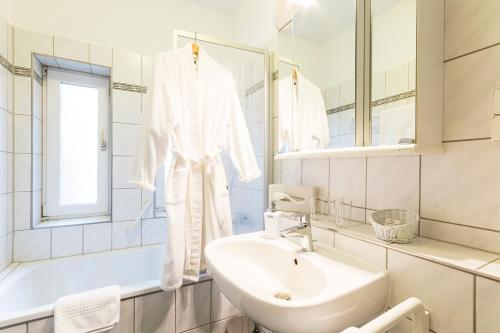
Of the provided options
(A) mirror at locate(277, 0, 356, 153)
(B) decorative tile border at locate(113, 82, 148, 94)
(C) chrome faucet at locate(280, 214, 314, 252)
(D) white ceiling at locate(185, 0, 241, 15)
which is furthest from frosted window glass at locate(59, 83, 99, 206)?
(C) chrome faucet at locate(280, 214, 314, 252)

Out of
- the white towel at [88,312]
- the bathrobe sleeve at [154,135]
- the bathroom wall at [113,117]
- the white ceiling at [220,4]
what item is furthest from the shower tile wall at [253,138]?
the white ceiling at [220,4]

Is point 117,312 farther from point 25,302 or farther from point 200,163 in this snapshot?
point 25,302

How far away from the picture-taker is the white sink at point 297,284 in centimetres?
58

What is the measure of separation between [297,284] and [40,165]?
2.09m

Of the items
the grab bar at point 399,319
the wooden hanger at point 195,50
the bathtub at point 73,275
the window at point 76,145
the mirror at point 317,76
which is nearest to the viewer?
the grab bar at point 399,319

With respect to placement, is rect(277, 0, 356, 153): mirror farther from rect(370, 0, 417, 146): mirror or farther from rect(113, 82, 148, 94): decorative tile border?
rect(113, 82, 148, 94): decorative tile border

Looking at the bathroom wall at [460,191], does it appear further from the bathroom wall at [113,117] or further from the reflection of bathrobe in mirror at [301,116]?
the bathroom wall at [113,117]

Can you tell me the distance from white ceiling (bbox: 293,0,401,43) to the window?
5.75 feet

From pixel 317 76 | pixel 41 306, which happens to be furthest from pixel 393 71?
pixel 41 306

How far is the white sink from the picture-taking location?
0.58 metres

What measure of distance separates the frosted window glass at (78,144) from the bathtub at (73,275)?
50 cm

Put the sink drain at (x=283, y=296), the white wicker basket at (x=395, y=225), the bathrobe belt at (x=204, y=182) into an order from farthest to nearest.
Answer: the bathrobe belt at (x=204, y=182), the sink drain at (x=283, y=296), the white wicker basket at (x=395, y=225)

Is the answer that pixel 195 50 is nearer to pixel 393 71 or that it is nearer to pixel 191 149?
pixel 191 149

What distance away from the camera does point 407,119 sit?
733mm
